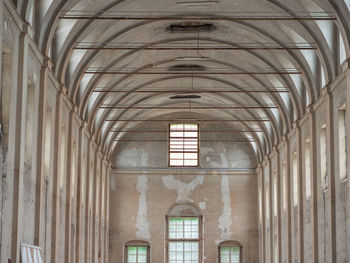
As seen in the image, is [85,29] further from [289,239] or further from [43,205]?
[289,239]

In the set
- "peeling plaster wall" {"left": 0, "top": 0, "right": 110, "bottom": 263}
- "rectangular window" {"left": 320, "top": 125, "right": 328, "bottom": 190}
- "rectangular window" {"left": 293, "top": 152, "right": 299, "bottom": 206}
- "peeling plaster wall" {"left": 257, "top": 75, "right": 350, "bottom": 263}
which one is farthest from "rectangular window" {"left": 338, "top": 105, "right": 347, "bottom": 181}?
"peeling plaster wall" {"left": 0, "top": 0, "right": 110, "bottom": 263}

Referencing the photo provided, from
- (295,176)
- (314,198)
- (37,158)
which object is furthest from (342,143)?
(37,158)

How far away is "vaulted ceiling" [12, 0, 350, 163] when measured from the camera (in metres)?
28.7

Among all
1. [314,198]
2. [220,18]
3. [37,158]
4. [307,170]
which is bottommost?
[314,198]

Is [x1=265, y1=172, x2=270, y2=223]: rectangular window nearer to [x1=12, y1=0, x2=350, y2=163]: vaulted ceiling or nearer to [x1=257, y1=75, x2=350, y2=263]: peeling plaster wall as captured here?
[x1=257, y1=75, x2=350, y2=263]: peeling plaster wall

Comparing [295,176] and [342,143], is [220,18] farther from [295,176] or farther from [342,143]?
[295,176]

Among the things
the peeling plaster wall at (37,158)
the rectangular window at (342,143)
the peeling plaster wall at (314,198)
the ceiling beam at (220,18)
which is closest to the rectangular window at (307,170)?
the peeling plaster wall at (314,198)

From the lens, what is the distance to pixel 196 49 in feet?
118

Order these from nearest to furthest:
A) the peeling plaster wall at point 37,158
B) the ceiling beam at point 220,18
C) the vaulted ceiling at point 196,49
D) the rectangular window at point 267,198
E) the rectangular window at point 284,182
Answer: the peeling plaster wall at point 37,158 → the ceiling beam at point 220,18 → the vaulted ceiling at point 196,49 → the rectangular window at point 284,182 → the rectangular window at point 267,198

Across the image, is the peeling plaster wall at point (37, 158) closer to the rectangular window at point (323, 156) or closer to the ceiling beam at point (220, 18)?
the ceiling beam at point (220, 18)

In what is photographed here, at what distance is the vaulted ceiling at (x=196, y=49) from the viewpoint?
2869 centimetres

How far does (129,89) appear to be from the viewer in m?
43.8

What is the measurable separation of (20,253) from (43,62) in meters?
7.30

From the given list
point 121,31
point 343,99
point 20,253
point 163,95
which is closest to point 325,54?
point 343,99
